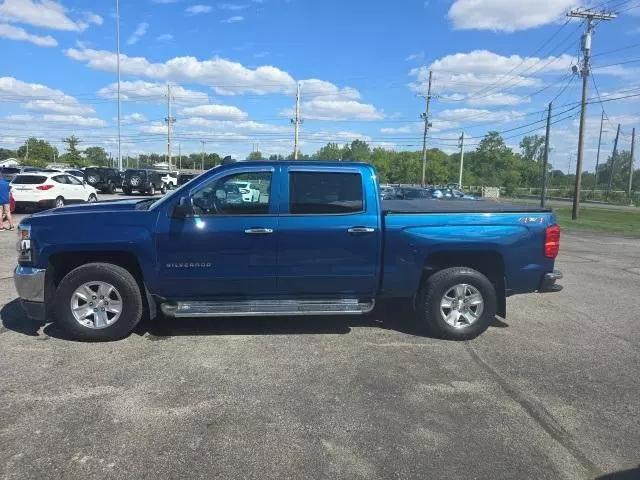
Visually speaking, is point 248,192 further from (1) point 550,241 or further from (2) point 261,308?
(1) point 550,241

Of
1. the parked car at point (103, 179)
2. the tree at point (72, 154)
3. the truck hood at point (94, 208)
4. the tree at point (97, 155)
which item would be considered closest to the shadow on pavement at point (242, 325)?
the truck hood at point (94, 208)

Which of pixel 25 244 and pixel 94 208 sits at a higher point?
pixel 94 208

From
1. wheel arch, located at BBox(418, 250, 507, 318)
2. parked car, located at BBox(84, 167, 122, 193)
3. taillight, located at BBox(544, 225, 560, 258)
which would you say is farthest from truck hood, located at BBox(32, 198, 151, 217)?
parked car, located at BBox(84, 167, 122, 193)

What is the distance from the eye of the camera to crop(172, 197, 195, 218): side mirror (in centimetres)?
546

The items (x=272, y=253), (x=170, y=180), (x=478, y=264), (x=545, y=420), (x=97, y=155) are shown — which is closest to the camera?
(x=545, y=420)

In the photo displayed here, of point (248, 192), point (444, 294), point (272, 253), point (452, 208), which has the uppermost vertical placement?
point (248, 192)

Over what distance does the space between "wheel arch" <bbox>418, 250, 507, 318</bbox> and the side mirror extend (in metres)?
2.57

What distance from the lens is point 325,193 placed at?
5844 millimetres

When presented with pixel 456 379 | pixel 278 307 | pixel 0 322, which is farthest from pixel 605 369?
pixel 0 322

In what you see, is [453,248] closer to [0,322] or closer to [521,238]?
[521,238]

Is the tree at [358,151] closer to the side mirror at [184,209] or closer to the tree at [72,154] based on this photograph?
the tree at [72,154]

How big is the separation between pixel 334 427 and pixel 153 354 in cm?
223

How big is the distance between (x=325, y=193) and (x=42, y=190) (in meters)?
17.3

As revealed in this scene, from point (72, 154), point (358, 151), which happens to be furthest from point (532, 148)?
point (72, 154)
